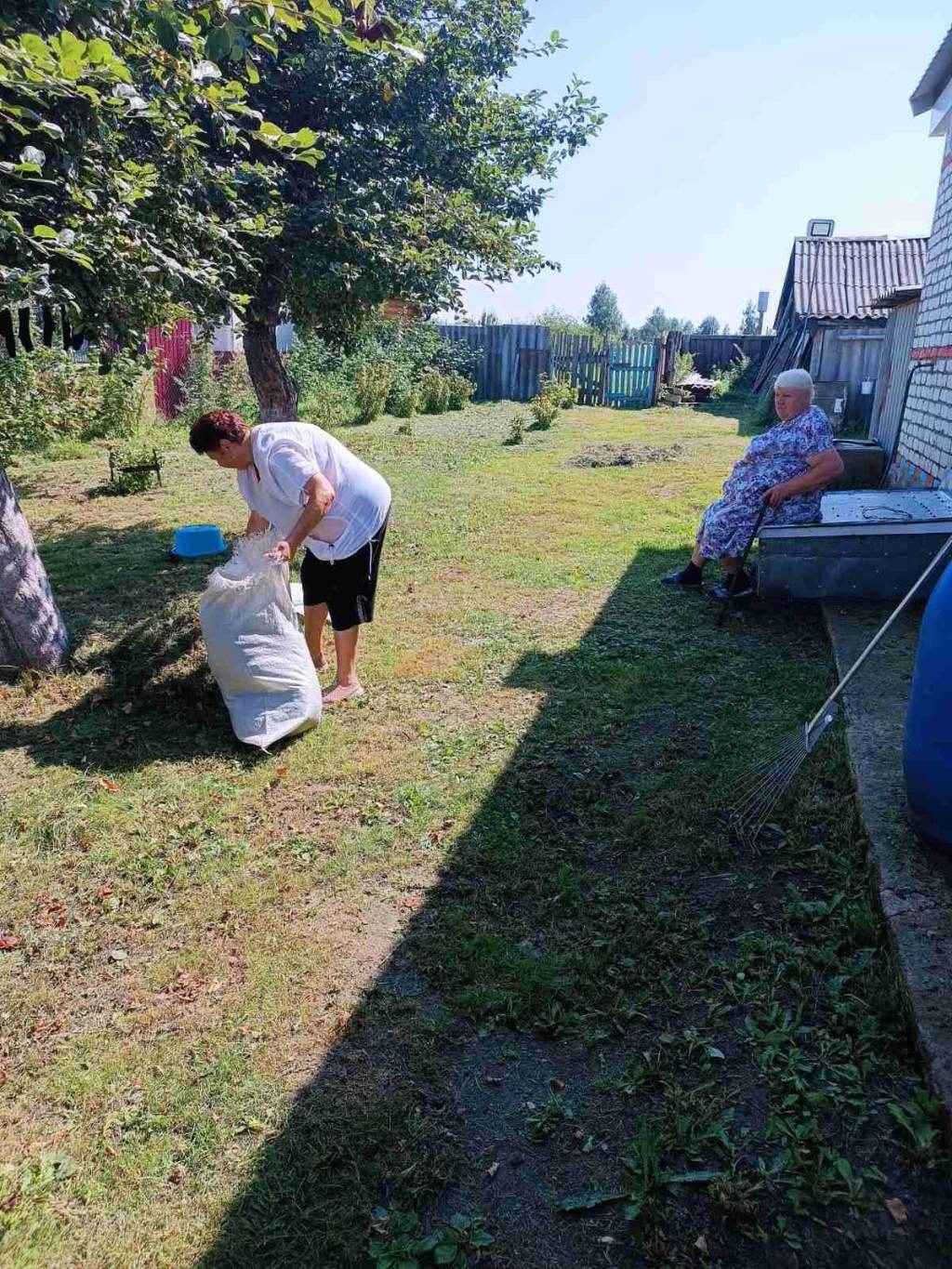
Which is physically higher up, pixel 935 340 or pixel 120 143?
pixel 120 143

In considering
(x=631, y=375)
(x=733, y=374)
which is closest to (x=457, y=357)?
(x=631, y=375)

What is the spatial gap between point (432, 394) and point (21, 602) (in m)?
12.3

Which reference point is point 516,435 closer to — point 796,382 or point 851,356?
point 851,356

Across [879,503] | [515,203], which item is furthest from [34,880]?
[515,203]

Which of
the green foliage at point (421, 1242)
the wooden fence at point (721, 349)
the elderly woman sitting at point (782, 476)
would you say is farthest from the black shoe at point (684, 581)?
the wooden fence at point (721, 349)

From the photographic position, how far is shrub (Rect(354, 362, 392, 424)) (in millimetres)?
13758

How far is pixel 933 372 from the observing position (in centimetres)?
620

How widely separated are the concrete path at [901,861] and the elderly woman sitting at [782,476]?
1060 mm

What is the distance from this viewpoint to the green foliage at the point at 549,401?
1391 cm

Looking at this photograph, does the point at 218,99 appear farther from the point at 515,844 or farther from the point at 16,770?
the point at 515,844

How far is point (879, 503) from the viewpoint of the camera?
17.3 feet

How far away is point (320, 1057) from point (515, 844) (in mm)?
1075

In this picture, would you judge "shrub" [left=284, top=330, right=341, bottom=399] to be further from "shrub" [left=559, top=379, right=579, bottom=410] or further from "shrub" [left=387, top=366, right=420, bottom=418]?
"shrub" [left=559, top=379, right=579, bottom=410]

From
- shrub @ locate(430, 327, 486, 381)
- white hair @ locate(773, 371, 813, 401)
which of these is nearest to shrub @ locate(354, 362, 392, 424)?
shrub @ locate(430, 327, 486, 381)
